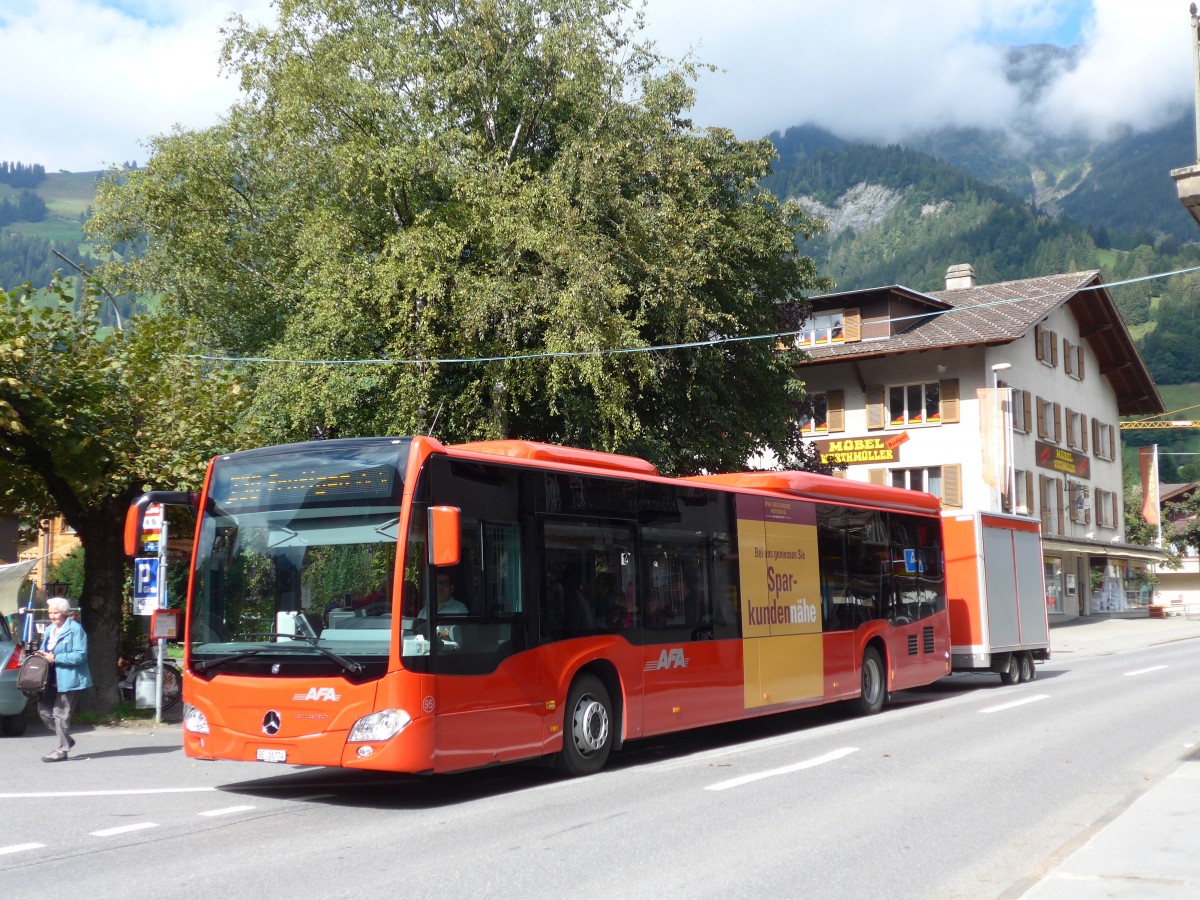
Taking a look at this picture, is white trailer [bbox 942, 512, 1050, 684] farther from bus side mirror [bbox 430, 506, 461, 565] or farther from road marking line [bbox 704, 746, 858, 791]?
bus side mirror [bbox 430, 506, 461, 565]

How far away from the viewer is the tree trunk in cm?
1767

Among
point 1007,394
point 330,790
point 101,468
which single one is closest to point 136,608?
point 101,468

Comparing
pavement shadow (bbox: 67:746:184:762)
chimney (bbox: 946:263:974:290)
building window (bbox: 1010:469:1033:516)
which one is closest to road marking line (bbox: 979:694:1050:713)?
pavement shadow (bbox: 67:746:184:762)

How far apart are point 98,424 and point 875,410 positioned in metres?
35.4

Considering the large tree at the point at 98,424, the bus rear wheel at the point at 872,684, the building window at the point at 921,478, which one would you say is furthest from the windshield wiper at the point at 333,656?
the building window at the point at 921,478

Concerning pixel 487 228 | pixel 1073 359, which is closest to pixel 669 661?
pixel 487 228

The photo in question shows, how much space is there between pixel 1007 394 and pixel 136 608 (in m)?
33.9

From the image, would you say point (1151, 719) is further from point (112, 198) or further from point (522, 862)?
point (112, 198)

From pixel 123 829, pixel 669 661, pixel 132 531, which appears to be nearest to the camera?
pixel 123 829

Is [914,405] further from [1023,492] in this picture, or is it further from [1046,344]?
[1046,344]

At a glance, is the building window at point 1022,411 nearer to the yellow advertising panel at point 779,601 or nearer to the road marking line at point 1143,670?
the road marking line at point 1143,670

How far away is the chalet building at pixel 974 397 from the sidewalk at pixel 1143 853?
32.0 metres

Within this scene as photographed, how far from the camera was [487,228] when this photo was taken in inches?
890

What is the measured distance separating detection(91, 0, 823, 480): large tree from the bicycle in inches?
200
